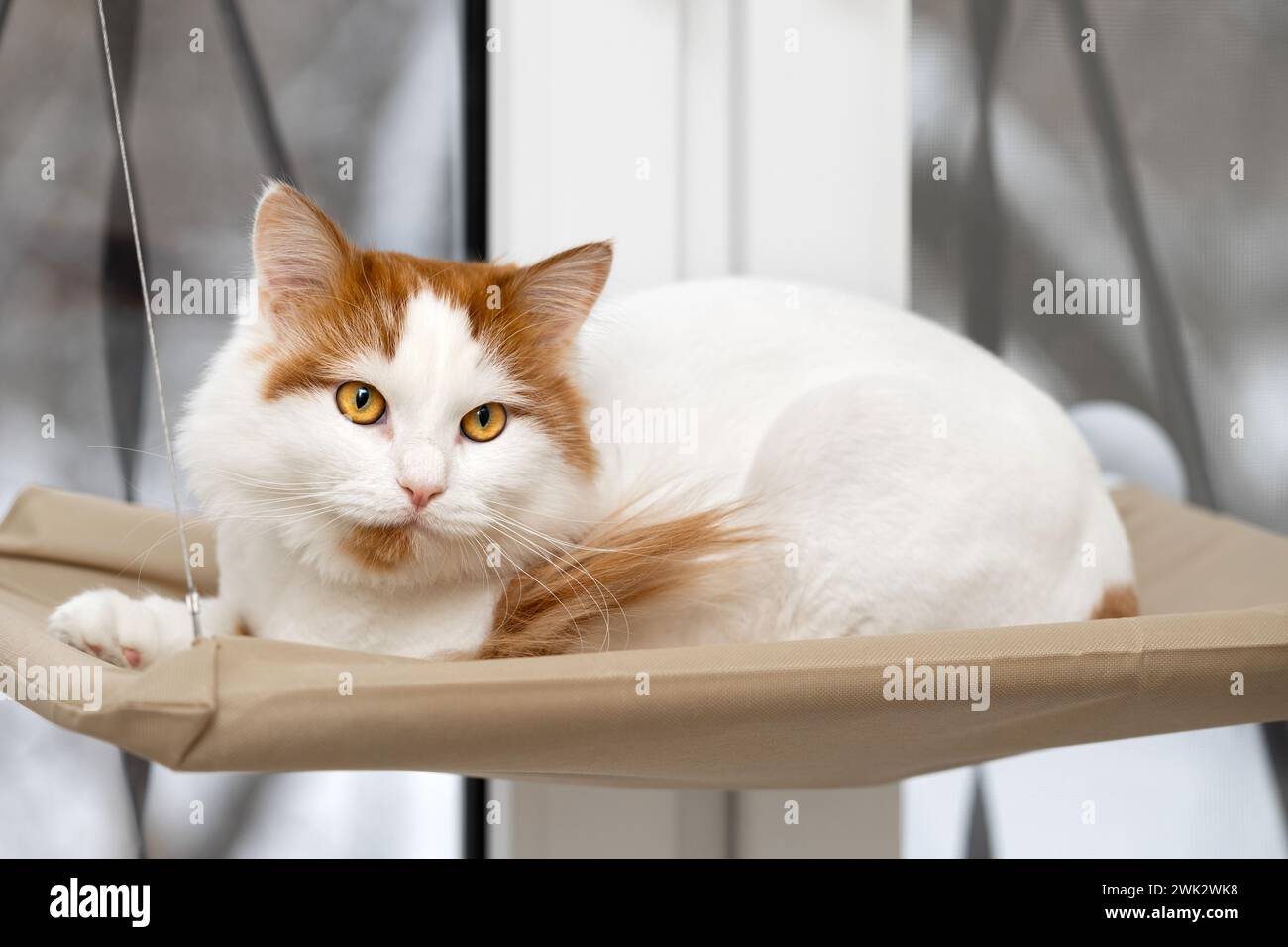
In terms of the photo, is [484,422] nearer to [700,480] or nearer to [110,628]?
[700,480]

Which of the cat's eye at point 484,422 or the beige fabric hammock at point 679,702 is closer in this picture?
the beige fabric hammock at point 679,702

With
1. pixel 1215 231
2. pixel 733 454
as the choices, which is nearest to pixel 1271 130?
pixel 1215 231

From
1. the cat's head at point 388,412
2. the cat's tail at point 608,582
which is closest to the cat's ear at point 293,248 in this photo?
the cat's head at point 388,412

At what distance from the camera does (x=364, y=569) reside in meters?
0.92

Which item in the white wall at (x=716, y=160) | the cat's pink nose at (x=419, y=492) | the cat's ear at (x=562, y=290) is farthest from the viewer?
the white wall at (x=716, y=160)

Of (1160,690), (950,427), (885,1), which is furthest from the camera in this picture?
(885,1)

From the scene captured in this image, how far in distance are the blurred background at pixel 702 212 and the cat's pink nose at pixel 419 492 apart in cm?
82

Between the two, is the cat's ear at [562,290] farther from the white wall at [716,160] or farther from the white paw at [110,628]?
the white wall at [716,160]

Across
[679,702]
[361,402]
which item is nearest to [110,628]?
[361,402]

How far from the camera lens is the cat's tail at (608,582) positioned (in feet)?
3.11

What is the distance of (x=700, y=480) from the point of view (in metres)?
1.07

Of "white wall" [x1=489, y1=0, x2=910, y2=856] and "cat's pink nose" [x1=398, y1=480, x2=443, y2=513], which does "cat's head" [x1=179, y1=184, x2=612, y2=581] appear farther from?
"white wall" [x1=489, y1=0, x2=910, y2=856]

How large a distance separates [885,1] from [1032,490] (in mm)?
895
